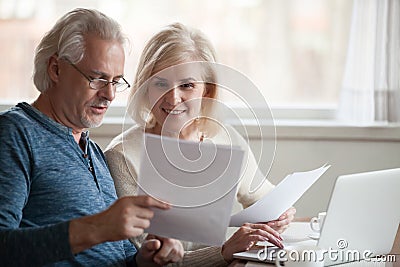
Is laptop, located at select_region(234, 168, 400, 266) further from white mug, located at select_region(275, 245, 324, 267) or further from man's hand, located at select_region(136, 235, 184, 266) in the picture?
man's hand, located at select_region(136, 235, 184, 266)

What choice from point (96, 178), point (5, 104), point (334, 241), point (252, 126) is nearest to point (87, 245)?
point (96, 178)

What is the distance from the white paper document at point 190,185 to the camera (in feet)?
5.07

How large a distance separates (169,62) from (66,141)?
45 cm

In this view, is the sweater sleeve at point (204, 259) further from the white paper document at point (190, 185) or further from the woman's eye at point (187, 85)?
the woman's eye at point (187, 85)

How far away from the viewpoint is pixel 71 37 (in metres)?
1.90

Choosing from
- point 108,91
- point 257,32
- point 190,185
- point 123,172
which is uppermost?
point 257,32

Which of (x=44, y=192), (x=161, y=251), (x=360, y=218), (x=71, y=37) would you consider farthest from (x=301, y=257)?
(x=71, y=37)

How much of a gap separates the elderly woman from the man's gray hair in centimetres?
26

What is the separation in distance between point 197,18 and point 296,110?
0.59m

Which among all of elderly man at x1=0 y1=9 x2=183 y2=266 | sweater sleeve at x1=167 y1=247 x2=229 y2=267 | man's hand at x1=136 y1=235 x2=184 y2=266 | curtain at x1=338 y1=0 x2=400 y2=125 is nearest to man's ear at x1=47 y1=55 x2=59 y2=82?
elderly man at x1=0 y1=9 x2=183 y2=266

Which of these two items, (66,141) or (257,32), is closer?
(66,141)

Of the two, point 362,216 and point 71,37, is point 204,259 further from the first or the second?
point 71,37

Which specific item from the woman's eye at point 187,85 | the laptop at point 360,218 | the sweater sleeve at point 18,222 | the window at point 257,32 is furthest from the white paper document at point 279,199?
the window at point 257,32

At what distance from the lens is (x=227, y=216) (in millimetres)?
1591
